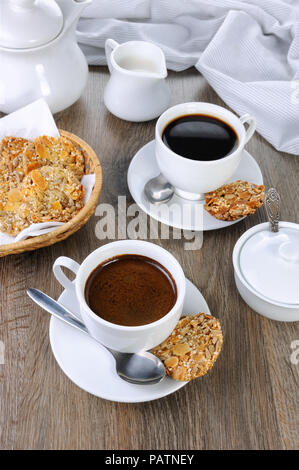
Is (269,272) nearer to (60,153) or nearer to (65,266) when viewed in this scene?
(65,266)

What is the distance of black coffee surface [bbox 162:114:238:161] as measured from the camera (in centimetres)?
97

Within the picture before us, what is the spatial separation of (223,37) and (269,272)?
752 mm

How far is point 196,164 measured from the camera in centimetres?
92

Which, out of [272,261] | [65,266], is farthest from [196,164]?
[65,266]

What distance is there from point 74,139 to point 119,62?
284 mm

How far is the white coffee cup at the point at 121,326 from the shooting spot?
67 cm

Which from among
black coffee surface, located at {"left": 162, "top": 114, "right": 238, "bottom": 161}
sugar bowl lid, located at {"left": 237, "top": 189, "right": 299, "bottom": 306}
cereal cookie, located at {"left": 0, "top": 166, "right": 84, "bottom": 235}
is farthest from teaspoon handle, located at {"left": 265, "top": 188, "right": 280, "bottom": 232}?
cereal cookie, located at {"left": 0, "top": 166, "right": 84, "bottom": 235}

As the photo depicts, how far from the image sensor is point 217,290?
0.91 meters

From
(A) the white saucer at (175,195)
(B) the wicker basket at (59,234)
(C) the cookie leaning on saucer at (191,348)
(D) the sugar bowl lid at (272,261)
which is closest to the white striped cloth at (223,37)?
(A) the white saucer at (175,195)

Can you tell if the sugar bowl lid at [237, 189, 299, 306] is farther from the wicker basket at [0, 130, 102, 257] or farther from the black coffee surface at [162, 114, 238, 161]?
the wicker basket at [0, 130, 102, 257]

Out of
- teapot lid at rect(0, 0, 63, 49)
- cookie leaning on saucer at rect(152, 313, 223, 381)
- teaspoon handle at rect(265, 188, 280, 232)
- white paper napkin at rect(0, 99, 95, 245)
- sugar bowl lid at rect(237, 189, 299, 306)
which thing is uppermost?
teapot lid at rect(0, 0, 63, 49)

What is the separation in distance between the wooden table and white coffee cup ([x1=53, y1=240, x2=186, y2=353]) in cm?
12

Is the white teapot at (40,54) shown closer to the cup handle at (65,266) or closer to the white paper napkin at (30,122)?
the white paper napkin at (30,122)

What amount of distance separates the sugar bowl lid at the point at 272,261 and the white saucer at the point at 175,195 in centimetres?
9
